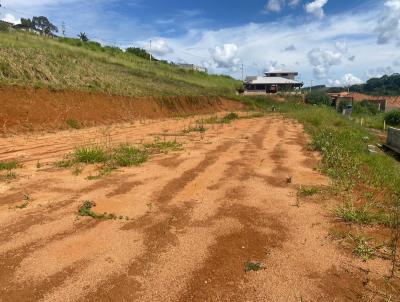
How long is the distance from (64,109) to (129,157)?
8.91 metres

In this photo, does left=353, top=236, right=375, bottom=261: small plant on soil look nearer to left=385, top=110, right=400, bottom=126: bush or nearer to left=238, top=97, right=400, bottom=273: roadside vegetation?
left=238, top=97, right=400, bottom=273: roadside vegetation

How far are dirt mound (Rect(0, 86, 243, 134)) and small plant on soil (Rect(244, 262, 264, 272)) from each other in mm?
11487

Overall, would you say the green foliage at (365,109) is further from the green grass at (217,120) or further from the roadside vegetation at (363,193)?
the roadside vegetation at (363,193)

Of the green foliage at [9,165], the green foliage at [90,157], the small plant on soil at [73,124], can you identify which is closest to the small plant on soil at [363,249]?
→ the green foliage at [90,157]

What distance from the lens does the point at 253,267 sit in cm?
401

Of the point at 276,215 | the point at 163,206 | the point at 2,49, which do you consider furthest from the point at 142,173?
the point at 2,49

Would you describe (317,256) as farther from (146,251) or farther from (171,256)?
(146,251)

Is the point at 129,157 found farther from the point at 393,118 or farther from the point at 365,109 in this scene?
the point at 365,109

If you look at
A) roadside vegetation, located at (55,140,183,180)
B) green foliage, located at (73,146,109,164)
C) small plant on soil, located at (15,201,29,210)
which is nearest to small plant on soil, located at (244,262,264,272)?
small plant on soil, located at (15,201,29,210)

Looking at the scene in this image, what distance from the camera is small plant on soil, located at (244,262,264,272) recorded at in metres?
3.98

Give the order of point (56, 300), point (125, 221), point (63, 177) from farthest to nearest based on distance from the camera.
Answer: point (63, 177) → point (125, 221) → point (56, 300)

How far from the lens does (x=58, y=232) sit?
15.8 feet

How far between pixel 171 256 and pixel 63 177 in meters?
3.90

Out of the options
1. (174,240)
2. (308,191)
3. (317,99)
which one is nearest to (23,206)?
(174,240)
